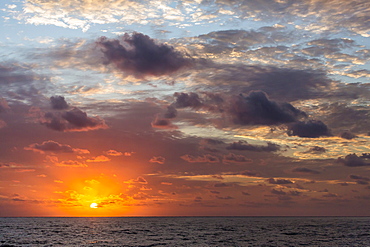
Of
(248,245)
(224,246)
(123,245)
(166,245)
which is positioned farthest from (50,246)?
(248,245)

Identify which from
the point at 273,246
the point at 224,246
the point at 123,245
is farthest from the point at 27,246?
the point at 273,246

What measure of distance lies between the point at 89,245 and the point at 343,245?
6625 cm

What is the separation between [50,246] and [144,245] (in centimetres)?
2365

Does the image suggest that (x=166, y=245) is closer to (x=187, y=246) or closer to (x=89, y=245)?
(x=187, y=246)

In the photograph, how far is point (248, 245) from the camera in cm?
9431

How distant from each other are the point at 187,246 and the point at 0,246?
150 feet

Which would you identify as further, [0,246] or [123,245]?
[123,245]

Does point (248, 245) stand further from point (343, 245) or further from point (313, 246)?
point (343, 245)

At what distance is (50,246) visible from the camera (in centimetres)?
9262

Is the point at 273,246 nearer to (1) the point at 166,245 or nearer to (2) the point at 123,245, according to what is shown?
(1) the point at 166,245

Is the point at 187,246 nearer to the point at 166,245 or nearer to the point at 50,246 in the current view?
the point at 166,245

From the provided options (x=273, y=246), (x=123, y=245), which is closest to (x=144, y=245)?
(x=123, y=245)

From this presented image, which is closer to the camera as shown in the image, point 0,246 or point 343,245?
point 0,246

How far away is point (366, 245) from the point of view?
9500 cm
